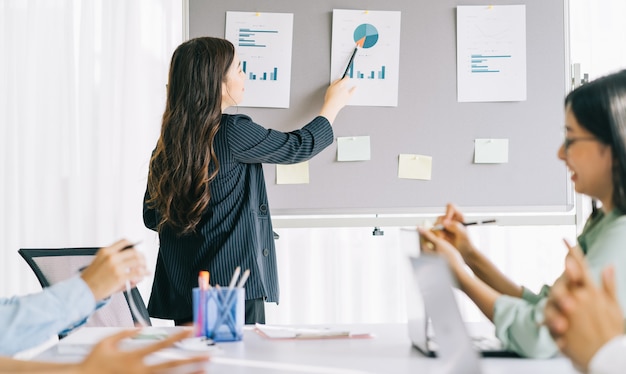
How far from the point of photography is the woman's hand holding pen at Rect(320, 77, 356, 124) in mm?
2773

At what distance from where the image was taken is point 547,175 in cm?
288

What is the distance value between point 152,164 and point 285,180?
60 cm

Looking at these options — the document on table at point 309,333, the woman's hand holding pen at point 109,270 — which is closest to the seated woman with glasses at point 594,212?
the document on table at point 309,333

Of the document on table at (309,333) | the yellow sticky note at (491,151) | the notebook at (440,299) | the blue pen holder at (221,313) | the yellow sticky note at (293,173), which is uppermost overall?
the yellow sticky note at (491,151)

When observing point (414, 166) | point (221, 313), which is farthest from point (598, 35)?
point (221, 313)

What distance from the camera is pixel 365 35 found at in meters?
2.88

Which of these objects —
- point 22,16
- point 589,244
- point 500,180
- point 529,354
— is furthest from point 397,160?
point 22,16

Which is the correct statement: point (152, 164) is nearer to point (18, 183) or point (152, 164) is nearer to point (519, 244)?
point (18, 183)

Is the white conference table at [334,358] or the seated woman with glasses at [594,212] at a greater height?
the seated woman with glasses at [594,212]

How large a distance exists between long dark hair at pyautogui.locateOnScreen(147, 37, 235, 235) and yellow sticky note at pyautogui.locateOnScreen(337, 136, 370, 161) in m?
0.60

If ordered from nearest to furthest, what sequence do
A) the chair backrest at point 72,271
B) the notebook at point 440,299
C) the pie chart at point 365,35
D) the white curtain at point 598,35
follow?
the notebook at point 440,299
the chair backrest at point 72,271
the pie chart at point 365,35
the white curtain at point 598,35

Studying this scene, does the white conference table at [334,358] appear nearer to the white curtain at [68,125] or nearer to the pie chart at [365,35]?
the pie chart at [365,35]

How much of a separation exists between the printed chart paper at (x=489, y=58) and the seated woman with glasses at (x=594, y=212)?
1.27m

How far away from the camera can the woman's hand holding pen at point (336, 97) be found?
2773 mm
